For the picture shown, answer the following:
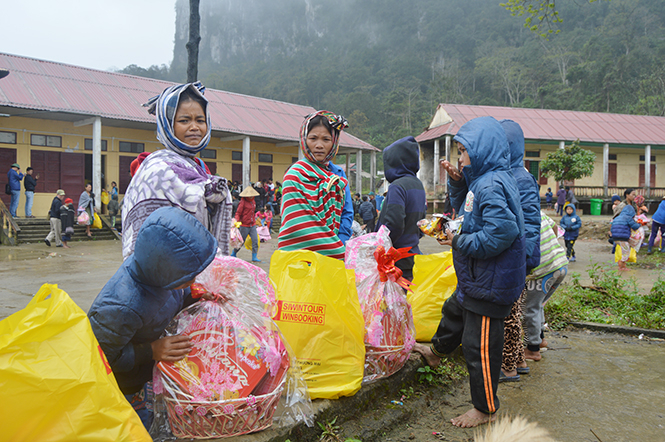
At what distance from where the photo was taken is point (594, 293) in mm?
5551

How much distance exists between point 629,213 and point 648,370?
21.6 feet

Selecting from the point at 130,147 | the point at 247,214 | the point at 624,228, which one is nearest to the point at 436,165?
the point at 130,147

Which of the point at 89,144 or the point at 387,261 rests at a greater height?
the point at 89,144

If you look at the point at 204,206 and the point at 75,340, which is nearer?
the point at 75,340

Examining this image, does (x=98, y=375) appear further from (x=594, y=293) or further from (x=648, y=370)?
(x=594, y=293)

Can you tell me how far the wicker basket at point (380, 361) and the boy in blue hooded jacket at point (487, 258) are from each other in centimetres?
41

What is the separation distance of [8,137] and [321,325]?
1657 cm

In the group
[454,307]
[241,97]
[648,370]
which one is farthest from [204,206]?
[241,97]

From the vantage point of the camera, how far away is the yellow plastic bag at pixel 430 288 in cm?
326

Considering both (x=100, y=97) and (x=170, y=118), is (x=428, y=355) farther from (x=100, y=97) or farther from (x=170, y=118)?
(x=100, y=97)

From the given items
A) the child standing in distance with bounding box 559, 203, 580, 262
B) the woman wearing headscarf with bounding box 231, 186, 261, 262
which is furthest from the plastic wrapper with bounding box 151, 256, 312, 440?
the child standing in distance with bounding box 559, 203, 580, 262

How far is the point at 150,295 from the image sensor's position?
1.70 metres

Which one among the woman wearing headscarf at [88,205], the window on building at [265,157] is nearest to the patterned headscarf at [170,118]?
the woman wearing headscarf at [88,205]

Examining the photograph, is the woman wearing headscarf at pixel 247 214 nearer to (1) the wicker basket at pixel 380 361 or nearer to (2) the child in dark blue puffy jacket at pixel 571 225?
(1) the wicker basket at pixel 380 361
